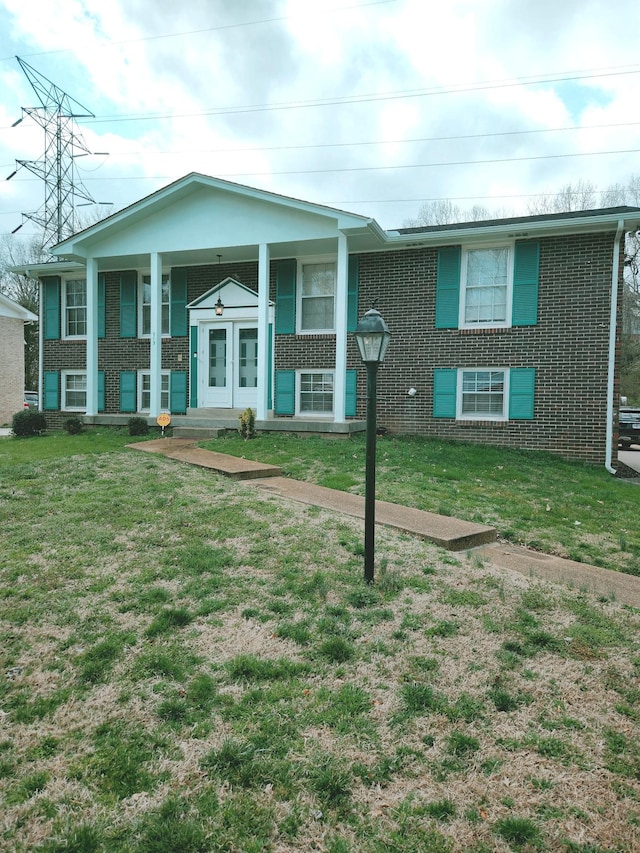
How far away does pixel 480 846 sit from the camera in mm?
1920

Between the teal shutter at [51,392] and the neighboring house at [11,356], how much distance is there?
9.38 meters

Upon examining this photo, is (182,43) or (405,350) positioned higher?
(182,43)

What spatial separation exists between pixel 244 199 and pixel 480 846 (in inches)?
472

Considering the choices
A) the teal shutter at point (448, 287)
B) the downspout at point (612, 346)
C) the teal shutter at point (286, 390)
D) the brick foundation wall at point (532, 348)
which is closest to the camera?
the downspout at point (612, 346)

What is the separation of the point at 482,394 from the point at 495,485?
14.4 feet

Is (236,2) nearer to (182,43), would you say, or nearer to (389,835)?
(182,43)

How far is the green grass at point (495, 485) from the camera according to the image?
18.3 feet

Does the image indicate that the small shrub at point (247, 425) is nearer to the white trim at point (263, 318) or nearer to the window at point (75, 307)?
the white trim at point (263, 318)

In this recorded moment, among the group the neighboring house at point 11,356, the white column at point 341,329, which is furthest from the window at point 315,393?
the neighboring house at point 11,356

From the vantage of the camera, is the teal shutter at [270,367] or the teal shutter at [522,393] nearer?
the teal shutter at [522,393]

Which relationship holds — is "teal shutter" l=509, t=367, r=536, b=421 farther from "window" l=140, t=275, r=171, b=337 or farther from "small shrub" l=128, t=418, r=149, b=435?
"window" l=140, t=275, r=171, b=337

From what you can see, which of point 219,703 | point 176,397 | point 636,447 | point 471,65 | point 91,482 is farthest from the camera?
point 636,447

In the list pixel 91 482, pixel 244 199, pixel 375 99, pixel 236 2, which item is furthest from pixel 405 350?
pixel 375 99

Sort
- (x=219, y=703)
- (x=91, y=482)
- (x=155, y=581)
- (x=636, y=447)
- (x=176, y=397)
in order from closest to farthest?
(x=219, y=703) < (x=155, y=581) < (x=91, y=482) < (x=176, y=397) < (x=636, y=447)
